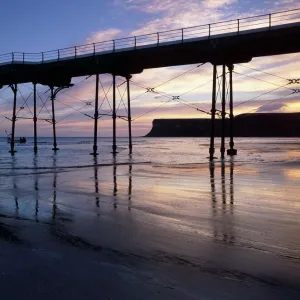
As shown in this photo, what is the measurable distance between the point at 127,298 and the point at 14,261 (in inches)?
60.0

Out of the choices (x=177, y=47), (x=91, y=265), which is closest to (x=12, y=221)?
(x=91, y=265)

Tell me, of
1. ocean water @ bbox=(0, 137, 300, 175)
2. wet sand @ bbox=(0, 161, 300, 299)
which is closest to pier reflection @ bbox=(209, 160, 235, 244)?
wet sand @ bbox=(0, 161, 300, 299)

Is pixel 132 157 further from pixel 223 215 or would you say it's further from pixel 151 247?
pixel 151 247

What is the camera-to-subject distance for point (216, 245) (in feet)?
14.1

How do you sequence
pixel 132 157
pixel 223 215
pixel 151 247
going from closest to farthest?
pixel 151 247 < pixel 223 215 < pixel 132 157

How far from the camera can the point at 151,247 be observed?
4.25m

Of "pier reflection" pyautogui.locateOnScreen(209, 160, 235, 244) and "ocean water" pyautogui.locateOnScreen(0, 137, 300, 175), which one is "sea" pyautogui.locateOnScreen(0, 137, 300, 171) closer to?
"ocean water" pyautogui.locateOnScreen(0, 137, 300, 175)

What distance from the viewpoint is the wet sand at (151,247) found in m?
3.10

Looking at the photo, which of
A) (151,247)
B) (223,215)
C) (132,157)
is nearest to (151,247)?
(151,247)

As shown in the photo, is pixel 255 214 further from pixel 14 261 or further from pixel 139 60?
pixel 139 60

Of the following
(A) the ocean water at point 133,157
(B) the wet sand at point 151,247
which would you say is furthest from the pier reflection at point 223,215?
(A) the ocean water at point 133,157

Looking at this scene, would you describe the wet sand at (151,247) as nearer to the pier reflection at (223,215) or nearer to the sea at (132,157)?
the pier reflection at (223,215)

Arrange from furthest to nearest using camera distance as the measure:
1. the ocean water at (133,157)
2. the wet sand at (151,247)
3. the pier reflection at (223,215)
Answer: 1. the ocean water at (133,157)
2. the pier reflection at (223,215)
3. the wet sand at (151,247)

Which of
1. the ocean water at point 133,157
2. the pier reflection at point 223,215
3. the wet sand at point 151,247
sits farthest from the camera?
the ocean water at point 133,157
